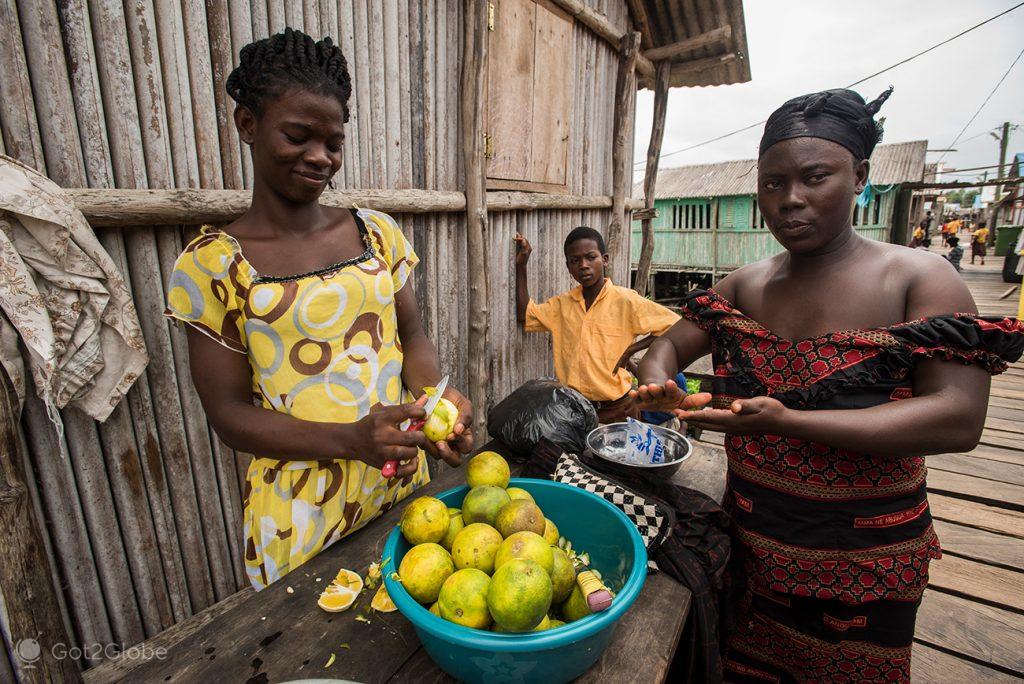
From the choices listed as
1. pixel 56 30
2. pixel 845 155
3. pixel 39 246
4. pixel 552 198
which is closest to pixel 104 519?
pixel 39 246

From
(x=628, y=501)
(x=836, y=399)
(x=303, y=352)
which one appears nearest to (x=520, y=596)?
(x=628, y=501)

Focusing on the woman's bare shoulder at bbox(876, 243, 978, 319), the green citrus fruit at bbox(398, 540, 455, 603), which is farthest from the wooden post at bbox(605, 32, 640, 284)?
the green citrus fruit at bbox(398, 540, 455, 603)

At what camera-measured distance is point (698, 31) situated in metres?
5.53

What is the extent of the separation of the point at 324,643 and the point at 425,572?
1.33 feet

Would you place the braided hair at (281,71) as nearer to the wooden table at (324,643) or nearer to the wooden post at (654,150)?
the wooden table at (324,643)

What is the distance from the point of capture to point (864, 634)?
1.67m

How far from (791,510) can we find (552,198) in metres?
3.34

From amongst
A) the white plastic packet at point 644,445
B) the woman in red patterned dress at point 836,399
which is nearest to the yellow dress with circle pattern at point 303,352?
the woman in red patterned dress at point 836,399

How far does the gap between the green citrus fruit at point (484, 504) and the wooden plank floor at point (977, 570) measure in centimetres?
261

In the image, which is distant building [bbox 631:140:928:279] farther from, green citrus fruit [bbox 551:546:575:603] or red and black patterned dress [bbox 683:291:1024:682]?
green citrus fruit [bbox 551:546:575:603]

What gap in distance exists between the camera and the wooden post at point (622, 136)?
5.02 metres

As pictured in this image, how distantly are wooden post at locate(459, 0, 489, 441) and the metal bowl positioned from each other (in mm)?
1278

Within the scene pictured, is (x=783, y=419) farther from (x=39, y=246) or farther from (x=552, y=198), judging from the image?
(x=552, y=198)

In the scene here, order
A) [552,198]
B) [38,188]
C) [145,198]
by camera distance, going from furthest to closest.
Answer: [552,198]
[145,198]
[38,188]
